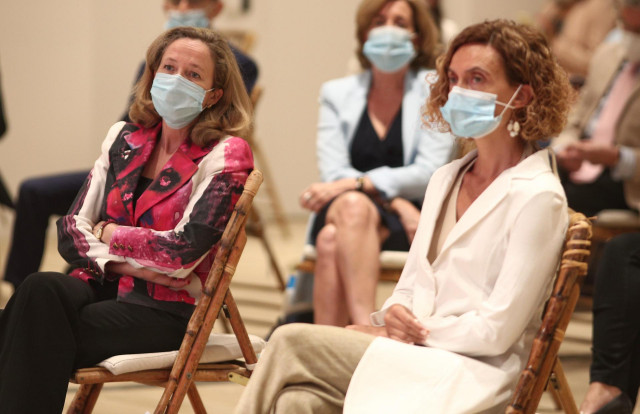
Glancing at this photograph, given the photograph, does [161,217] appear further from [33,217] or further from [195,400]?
[33,217]

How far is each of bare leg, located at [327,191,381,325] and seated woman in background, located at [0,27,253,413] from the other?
965mm

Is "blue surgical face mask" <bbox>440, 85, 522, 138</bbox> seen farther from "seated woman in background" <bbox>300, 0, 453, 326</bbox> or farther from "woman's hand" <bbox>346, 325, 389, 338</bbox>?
"seated woman in background" <bbox>300, 0, 453, 326</bbox>

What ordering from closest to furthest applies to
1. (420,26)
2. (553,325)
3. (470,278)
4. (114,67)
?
1. (553,325)
2. (470,278)
3. (420,26)
4. (114,67)

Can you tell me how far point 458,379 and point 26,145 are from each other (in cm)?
556

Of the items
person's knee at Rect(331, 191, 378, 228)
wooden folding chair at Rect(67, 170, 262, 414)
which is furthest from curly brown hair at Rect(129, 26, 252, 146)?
person's knee at Rect(331, 191, 378, 228)

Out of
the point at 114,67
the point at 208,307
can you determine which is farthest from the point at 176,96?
the point at 114,67

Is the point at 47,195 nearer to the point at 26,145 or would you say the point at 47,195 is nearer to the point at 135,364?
the point at 135,364

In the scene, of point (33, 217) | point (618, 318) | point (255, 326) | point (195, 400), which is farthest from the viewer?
point (255, 326)

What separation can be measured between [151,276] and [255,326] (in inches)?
78.2

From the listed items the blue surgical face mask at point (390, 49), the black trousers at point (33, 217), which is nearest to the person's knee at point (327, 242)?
the blue surgical face mask at point (390, 49)

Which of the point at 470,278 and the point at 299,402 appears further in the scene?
the point at 470,278

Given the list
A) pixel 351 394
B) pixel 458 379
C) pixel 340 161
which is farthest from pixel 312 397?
pixel 340 161

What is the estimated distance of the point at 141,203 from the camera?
2.83 m

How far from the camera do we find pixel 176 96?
9.34 ft
